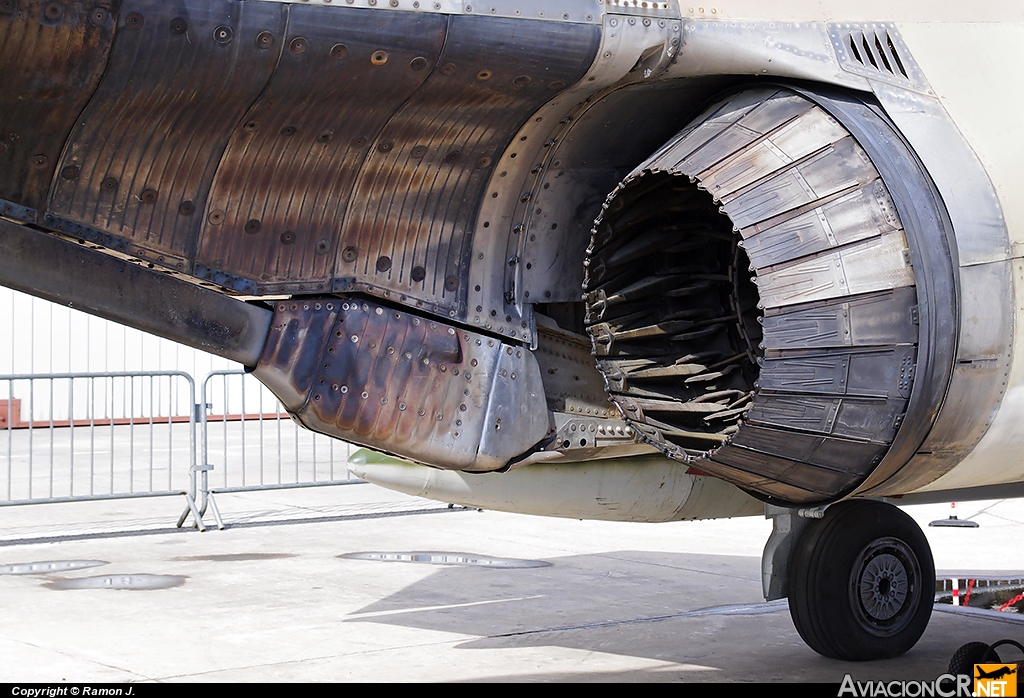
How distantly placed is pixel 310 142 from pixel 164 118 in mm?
523

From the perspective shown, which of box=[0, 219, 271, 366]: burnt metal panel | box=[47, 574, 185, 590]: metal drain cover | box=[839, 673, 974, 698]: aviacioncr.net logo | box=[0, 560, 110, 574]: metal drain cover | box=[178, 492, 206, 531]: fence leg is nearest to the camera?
box=[0, 219, 271, 366]: burnt metal panel

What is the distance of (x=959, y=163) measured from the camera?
4098 mm

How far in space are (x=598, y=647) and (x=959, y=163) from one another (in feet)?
10.9

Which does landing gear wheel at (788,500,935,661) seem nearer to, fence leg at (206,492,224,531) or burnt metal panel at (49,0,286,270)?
burnt metal panel at (49,0,286,270)

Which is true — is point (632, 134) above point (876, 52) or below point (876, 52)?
below

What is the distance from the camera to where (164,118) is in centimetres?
394

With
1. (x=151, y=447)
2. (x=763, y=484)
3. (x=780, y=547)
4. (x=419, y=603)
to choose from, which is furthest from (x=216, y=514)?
(x=763, y=484)

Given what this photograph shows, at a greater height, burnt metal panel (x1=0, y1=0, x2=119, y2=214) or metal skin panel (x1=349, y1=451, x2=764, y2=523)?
burnt metal panel (x1=0, y1=0, x2=119, y2=214)

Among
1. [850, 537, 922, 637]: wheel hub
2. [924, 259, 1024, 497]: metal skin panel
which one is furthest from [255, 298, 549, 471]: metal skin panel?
[850, 537, 922, 637]: wheel hub

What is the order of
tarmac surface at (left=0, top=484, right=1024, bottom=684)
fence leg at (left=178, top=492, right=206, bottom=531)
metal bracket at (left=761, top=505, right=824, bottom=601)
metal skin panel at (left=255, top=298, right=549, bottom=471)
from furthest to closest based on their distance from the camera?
fence leg at (left=178, top=492, right=206, bottom=531) < metal bracket at (left=761, top=505, right=824, bottom=601) < tarmac surface at (left=0, top=484, right=1024, bottom=684) < metal skin panel at (left=255, top=298, right=549, bottom=471)

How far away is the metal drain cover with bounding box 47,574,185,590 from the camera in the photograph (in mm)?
8078

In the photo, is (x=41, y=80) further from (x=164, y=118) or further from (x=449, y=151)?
(x=449, y=151)

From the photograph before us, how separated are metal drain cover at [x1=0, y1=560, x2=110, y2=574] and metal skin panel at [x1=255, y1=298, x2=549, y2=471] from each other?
16.0ft

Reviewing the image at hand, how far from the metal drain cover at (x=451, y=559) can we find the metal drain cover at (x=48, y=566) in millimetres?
1891
